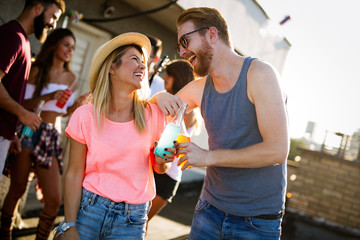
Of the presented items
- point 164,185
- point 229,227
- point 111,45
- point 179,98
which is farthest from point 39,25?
point 229,227

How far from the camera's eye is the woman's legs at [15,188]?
3.48m

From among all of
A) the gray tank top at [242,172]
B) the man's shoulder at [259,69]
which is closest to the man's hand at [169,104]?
the gray tank top at [242,172]

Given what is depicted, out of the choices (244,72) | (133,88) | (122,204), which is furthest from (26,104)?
(244,72)

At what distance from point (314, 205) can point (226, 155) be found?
365 inches

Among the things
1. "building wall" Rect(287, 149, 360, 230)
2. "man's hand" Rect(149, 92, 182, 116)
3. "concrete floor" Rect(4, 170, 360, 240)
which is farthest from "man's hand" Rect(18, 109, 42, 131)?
"building wall" Rect(287, 149, 360, 230)

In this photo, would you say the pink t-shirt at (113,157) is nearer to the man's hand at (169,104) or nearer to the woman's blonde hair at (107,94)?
the woman's blonde hair at (107,94)

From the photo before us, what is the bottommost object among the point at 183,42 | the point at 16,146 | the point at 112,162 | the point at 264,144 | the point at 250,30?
the point at 16,146

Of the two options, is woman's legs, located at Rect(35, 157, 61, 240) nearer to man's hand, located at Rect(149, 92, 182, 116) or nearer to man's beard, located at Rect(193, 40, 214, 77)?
man's hand, located at Rect(149, 92, 182, 116)

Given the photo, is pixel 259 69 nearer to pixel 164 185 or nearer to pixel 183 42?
pixel 183 42

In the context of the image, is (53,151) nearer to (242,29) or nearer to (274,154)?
(274,154)

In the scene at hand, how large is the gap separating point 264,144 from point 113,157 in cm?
94

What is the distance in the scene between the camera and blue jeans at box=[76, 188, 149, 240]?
213 centimetres

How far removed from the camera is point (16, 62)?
285cm

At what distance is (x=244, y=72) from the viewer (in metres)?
2.10
